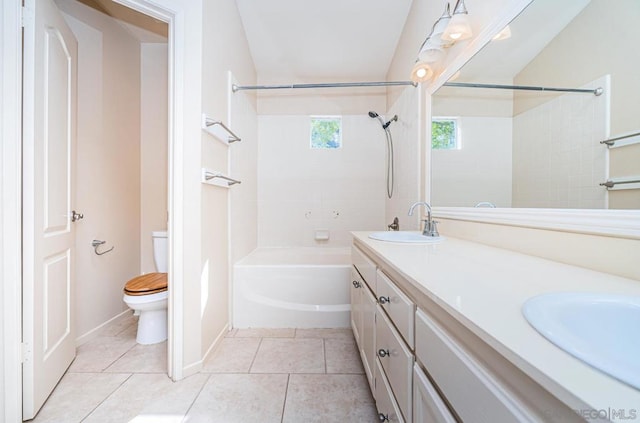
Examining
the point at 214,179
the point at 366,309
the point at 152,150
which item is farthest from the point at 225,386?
the point at 152,150

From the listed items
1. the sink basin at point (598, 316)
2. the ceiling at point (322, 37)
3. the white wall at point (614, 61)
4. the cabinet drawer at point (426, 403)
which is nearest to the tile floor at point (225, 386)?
the cabinet drawer at point (426, 403)

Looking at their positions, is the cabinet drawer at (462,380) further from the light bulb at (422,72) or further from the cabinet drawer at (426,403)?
the light bulb at (422,72)

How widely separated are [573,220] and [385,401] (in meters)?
0.91

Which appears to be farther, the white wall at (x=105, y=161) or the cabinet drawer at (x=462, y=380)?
the white wall at (x=105, y=161)

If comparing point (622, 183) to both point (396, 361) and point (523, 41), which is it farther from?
point (396, 361)

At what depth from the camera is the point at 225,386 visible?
145 centimetres

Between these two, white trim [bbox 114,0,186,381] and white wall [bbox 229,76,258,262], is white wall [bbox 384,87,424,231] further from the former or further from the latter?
white trim [bbox 114,0,186,381]

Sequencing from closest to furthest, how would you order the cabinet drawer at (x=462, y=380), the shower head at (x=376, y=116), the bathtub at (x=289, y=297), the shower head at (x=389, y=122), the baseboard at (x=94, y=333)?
the cabinet drawer at (x=462, y=380) < the baseboard at (x=94, y=333) < the bathtub at (x=289, y=297) < the shower head at (x=389, y=122) < the shower head at (x=376, y=116)

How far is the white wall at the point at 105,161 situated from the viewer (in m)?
1.91

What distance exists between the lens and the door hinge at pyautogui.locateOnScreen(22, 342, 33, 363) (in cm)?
118

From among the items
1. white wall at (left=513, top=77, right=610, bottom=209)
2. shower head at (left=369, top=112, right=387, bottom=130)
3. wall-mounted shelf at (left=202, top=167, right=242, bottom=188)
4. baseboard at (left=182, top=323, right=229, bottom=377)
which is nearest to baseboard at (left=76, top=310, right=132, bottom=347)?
baseboard at (left=182, top=323, right=229, bottom=377)

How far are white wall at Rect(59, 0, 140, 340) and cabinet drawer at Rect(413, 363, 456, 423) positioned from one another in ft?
7.57

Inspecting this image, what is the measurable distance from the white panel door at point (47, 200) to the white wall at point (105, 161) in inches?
16.2

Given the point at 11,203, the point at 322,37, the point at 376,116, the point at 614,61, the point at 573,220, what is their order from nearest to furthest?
the point at 614,61 < the point at 573,220 < the point at 11,203 < the point at 322,37 < the point at 376,116
